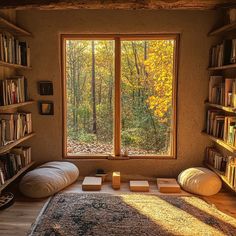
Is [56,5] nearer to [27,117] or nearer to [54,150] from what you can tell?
[27,117]

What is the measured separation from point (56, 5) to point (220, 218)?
2.83m

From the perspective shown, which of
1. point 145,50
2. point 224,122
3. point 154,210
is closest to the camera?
point 154,210

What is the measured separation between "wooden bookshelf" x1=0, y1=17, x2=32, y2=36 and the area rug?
2.08 metres

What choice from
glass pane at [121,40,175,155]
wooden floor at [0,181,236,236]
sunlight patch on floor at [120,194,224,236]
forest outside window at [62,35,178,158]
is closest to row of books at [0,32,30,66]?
forest outside window at [62,35,178,158]

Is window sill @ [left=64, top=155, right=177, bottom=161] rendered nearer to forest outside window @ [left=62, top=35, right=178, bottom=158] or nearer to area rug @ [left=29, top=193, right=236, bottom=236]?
forest outside window @ [left=62, top=35, right=178, bottom=158]

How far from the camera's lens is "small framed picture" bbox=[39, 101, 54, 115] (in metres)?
3.71

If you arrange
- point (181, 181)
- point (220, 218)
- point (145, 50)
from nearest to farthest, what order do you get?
point (220, 218), point (181, 181), point (145, 50)

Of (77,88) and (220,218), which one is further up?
(77,88)

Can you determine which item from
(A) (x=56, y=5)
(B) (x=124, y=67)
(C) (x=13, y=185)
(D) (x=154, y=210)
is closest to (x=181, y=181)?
(D) (x=154, y=210)

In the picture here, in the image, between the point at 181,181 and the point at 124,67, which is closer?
the point at 181,181

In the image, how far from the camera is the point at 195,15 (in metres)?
3.56

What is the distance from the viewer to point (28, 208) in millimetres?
2818

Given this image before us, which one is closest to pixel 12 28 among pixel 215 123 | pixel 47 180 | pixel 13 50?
pixel 13 50

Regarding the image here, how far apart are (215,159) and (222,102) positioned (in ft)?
2.51
